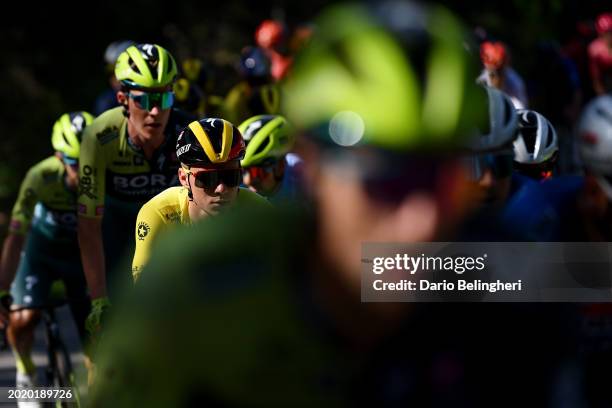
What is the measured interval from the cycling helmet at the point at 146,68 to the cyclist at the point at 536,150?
1836mm

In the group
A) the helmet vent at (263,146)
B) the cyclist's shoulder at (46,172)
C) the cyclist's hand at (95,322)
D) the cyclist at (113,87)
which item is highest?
the cyclist at (113,87)

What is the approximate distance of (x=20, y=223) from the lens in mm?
7852

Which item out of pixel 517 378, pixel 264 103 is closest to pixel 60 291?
pixel 264 103

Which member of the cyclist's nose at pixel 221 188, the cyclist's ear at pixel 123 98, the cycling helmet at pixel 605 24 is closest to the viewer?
the cyclist's nose at pixel 221 188

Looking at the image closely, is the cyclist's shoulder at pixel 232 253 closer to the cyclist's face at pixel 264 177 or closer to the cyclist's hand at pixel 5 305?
the cyclist's face at pixel 264 177

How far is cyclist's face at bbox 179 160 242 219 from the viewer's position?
542 cm

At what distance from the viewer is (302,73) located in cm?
185

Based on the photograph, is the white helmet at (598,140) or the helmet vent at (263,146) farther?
the helmet vent at (263,146)

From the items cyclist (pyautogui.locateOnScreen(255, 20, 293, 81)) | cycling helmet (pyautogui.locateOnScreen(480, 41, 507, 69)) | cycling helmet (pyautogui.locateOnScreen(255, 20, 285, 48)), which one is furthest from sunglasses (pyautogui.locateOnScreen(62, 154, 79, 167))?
cycling helmet (pyautogui.locateOnScreen(255, 20, 285, 48))

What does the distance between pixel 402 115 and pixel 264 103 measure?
943cm

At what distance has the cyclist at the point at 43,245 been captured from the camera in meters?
7.78

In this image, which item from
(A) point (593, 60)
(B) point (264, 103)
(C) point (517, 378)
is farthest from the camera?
(A) point (593, 60)

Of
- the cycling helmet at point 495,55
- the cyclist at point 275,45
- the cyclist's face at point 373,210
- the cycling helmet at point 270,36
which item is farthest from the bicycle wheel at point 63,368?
the cyclist's face at point 373,210

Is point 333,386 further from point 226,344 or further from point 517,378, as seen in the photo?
point 517,378
